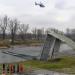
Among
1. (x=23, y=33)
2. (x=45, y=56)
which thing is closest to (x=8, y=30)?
(x=23, y=33)

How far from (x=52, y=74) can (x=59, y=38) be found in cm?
1042

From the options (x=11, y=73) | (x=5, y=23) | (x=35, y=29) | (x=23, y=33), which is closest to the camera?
(x=11, y=73)

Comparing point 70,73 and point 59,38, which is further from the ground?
point 59,38

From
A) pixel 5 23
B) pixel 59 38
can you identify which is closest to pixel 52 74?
pixel 59 38

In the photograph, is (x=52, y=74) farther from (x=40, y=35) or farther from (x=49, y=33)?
(x=40, y=35)

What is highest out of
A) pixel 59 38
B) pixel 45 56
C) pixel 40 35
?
pixel 59 38

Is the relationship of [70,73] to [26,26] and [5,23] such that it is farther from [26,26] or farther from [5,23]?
[26,26]

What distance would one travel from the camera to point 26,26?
14700 centimetres

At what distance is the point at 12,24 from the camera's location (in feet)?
406

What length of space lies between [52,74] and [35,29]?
5556 inches

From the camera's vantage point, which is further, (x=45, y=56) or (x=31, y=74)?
(x=45, y=56)

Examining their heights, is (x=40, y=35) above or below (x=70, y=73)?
below

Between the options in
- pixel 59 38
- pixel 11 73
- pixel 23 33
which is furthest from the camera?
pixel 23 33

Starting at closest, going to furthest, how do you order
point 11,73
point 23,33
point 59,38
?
point 11,73, point 59,38, point 23,33
